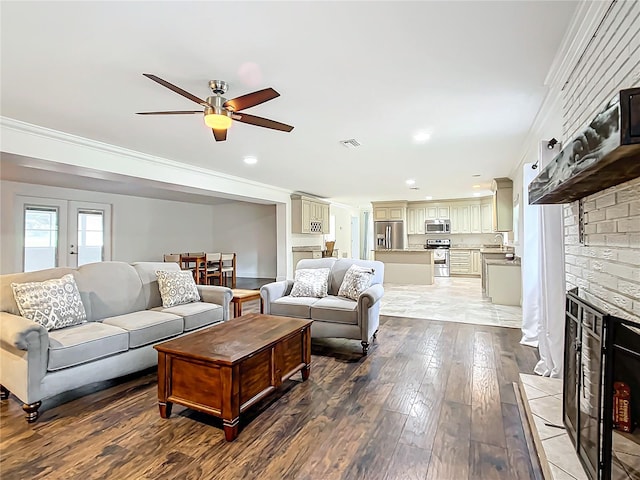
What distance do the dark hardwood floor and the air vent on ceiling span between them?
2562mm

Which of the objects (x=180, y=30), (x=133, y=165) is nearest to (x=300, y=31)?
(x=180, y=30)

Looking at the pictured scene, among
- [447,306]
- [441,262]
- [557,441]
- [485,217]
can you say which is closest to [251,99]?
[557,441]

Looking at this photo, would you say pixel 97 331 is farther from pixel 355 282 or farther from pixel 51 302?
pixel 355 282

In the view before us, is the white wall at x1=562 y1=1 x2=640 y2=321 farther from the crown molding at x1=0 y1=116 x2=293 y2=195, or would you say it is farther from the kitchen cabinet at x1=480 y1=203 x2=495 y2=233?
the kitchen cabinet at x1=480 y1=203 x2=495 y2=233

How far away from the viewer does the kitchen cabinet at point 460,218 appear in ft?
33.0

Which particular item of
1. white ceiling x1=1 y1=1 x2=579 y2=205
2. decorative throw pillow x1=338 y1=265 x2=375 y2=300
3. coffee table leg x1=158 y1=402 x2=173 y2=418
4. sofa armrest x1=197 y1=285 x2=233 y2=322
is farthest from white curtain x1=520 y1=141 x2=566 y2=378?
sofa armrest x1=197 y1=285 x2=233 y2=322

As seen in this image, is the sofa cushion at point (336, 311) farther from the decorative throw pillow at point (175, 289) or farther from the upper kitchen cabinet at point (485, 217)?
the upper kitchen cabinet at point (485, 217)

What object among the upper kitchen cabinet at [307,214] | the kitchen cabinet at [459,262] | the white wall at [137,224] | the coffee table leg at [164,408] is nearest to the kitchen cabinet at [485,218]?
the kitchen cabinet at [459,262]

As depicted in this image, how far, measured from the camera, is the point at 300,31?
6.27ft

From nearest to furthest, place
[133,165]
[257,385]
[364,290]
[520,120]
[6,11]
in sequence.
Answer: [6,11], [257,385], [520,120], [364,290], [133,165]

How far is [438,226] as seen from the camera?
10258mm

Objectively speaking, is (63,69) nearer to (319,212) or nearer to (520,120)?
(520,120)

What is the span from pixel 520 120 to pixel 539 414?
2.78 m

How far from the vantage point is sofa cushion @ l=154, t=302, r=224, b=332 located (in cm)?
341
